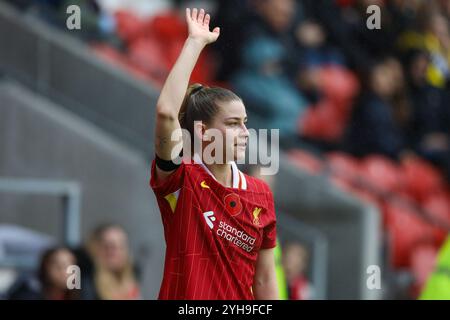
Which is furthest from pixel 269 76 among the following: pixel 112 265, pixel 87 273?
pixel 87 273

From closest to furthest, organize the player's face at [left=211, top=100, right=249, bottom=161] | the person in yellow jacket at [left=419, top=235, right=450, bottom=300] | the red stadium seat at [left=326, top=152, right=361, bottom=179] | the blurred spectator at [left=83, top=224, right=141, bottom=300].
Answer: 1. the player's face at [left=211, top=100, right=249, bottom=161]
2. the person in yellow jacket at [left=419, top=235, right=450, bottom=300]
3. the blurred spectator at [left=83, top=224, right=141, bottom=300]
4. the red stadium seat at [left=326, top=152, right=361, bottom=179]

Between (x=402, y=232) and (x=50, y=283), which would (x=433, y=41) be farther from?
(x=50, y=283)

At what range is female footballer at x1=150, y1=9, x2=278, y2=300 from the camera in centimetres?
462

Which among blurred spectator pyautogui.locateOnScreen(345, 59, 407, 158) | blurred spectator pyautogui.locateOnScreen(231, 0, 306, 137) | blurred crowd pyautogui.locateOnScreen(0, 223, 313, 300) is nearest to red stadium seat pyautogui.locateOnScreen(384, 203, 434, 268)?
blurred spectator pyautogui.locateOnScreen(345, 59, 407, 158)

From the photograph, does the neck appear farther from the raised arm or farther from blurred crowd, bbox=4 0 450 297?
blurred crowd, bbox=4 0 450 297

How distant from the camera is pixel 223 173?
4781 mm

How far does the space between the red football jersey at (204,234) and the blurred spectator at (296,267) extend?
13.6ft

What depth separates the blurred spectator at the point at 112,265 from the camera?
832 centimetres

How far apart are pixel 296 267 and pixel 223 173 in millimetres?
4740

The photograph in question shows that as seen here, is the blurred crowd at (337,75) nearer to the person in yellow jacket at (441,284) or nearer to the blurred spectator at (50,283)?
the blurred spectator at (50,283)

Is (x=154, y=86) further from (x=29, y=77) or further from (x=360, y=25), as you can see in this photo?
(x=360, y=25)

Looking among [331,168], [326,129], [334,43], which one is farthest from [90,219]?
[334,43]

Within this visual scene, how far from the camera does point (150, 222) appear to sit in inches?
369

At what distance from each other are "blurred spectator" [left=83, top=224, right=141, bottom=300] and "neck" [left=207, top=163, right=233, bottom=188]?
358cm
